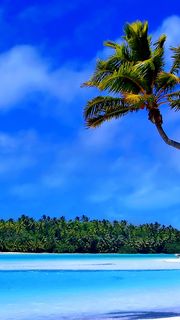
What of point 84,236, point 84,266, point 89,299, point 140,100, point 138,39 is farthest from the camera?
point 84,236

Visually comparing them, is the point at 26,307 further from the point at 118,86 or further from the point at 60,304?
the point at 118,86

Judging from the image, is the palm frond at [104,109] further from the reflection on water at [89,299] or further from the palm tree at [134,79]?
the reflection on water at [89,299]

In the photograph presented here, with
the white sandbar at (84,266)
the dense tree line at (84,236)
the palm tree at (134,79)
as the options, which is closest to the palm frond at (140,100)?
the palm tree at (134,79)

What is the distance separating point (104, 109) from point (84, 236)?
1827 inches

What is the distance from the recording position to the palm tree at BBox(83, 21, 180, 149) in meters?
7.40

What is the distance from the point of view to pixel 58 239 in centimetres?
5281

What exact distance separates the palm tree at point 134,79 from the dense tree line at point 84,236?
43039mm

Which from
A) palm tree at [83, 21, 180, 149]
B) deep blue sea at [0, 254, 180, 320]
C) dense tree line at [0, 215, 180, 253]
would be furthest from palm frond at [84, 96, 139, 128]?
dense tree line at [0, 215, 180, 253]

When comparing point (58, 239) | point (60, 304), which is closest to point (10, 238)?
point (58, 239)

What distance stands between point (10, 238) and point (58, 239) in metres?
5.17

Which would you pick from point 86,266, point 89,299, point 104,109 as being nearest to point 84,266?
point 86,266

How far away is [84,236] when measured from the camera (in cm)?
5356

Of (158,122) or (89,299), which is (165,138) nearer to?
(158,122)

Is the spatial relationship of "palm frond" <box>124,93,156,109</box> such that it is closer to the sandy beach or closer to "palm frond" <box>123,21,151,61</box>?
"palm frond" <box>123,21,151,61</box>
